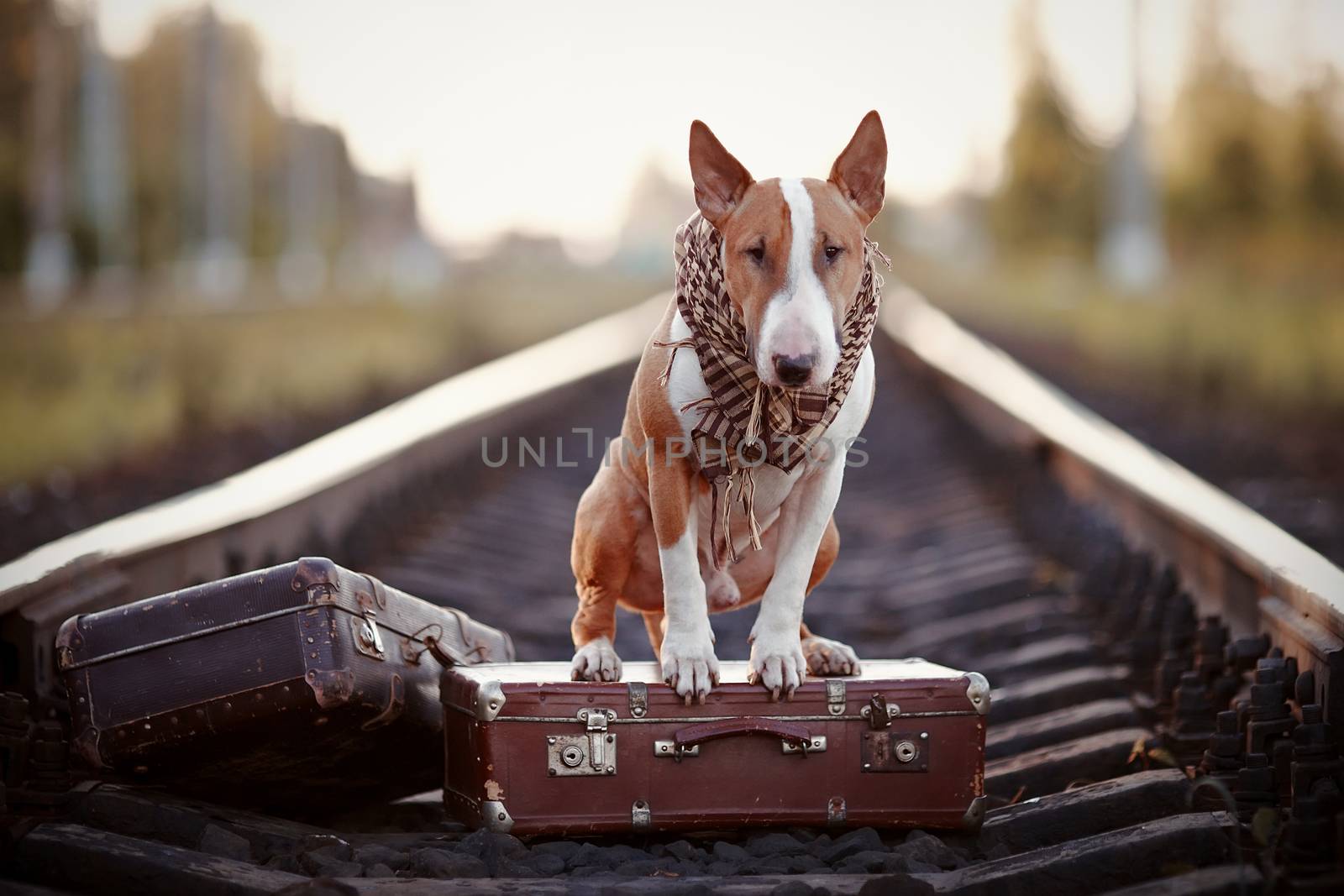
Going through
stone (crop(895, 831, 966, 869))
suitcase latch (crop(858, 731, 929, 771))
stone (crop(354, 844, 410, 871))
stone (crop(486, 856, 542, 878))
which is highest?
suitcase latch (crop(858, 731, 929, 771))

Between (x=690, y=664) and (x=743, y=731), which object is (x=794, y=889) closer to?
(x=743, y=731)

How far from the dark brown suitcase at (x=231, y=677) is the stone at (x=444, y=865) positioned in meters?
0.37

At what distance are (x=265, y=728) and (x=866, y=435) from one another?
28.2 ft

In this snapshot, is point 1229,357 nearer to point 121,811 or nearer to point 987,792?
point 987,792

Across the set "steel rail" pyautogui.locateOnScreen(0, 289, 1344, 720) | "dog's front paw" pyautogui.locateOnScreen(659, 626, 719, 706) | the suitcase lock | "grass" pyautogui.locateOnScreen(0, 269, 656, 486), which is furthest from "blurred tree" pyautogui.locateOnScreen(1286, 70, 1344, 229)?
the suitcase lock

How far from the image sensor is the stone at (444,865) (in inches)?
133

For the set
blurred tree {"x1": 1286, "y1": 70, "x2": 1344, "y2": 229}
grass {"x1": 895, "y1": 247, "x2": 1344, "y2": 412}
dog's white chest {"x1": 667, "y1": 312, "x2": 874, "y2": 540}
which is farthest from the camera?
blurred tree {"x1": 1286, "y1": 70, "x2": 1344, "y2": 229}

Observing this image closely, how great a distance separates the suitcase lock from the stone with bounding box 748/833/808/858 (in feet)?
1.19

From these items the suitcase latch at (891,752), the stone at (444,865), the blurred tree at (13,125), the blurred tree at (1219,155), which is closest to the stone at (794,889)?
the stone at (444,865)

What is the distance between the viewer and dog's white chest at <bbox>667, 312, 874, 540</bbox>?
3.92 meters

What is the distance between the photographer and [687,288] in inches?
154

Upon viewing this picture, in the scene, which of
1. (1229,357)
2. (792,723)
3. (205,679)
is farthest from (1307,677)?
(1229,357)

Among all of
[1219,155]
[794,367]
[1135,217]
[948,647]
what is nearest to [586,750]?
[794,367]

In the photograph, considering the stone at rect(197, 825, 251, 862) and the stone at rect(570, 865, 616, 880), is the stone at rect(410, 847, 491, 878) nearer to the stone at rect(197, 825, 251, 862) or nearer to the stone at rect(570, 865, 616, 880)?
the stone at rect(570, 865, 616, 880)
